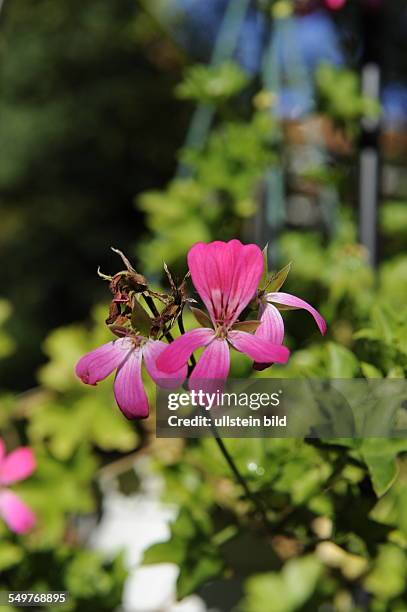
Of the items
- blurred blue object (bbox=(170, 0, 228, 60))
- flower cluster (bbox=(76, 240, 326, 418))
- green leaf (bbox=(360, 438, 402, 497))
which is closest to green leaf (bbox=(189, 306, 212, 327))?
flower cluster (bbox=(76, 240, 326, 418))

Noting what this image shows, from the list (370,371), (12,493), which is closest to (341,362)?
(370,371)

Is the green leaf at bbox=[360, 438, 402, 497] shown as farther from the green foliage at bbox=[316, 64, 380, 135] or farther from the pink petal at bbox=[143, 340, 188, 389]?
the green foliage at bbox=[316, 64, 380, 135]

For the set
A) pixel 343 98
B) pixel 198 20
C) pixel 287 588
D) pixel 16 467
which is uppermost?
pixel 343 98

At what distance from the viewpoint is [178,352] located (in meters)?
0.30

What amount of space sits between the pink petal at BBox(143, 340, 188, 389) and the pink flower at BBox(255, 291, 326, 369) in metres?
0.04

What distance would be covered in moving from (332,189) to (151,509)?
1.85 ft

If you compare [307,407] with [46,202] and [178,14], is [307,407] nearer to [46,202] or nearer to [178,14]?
[178,14]

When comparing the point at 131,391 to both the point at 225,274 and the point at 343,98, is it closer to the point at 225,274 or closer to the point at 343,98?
the point at 225,274

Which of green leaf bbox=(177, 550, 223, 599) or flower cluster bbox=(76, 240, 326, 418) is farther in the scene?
green leaf bbox=(177, 550, 223, 599)

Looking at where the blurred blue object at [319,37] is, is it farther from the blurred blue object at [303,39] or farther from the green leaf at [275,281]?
the green leaf at [275,281]

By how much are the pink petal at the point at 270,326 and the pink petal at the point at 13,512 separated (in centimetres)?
45

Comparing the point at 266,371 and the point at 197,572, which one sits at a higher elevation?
the point at 266,371

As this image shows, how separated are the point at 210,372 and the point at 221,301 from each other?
38mm

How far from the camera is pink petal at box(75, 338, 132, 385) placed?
326 mm
